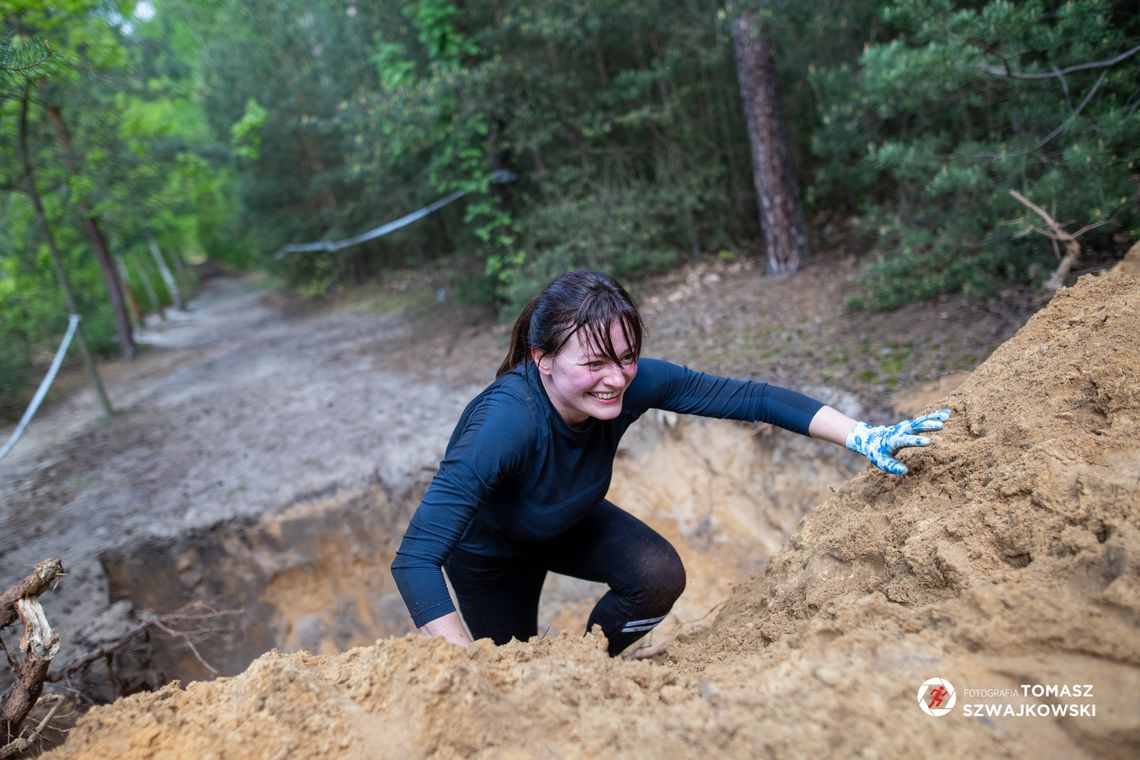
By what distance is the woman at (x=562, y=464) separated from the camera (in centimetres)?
179

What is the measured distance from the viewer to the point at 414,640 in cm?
164

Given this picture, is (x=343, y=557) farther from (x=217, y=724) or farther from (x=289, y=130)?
(x=289, y=130)

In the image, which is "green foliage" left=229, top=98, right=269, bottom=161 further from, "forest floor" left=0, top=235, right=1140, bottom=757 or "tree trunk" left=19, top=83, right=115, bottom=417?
"tree trunk" left=19, top=83, right=115, bottom=417

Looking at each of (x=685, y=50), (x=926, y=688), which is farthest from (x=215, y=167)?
(x=926, y=688)

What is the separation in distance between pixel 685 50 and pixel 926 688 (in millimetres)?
7584

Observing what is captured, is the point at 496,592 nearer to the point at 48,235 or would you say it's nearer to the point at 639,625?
the point at 639,625

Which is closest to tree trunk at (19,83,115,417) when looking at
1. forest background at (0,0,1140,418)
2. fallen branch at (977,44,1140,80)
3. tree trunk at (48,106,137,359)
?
forest background at (0,0,1140,418)

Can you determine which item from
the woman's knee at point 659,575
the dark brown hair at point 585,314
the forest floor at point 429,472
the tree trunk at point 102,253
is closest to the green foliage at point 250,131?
the tree trunk at point 102,253

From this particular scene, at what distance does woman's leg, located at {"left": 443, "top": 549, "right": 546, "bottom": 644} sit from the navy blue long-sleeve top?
0.29ft

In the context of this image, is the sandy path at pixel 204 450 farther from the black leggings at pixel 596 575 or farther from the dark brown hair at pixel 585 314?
the dark brown hair at pixel 585 314

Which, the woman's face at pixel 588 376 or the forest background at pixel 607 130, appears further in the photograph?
the forest background at pixel 607 130

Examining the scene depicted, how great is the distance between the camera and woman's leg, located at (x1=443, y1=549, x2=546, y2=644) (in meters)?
2.38

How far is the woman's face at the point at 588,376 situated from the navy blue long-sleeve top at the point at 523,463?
0.07 m

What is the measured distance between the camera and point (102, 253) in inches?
456
